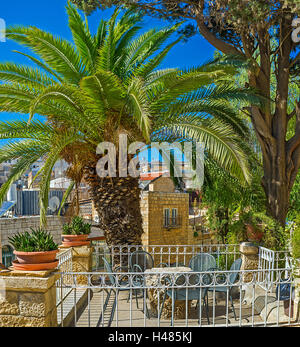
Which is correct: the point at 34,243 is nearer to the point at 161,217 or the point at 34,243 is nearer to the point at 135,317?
the point at 135,317

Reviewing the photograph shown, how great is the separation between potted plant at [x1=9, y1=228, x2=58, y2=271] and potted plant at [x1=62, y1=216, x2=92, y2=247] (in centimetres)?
296

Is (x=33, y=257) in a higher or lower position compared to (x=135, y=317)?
higher

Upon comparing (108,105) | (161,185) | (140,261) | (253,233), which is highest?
(108,105)

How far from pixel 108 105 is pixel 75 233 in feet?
9.41

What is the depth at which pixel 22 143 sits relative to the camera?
743 cm

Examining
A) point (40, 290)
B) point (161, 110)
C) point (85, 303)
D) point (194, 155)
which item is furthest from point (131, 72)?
point (40, 290)

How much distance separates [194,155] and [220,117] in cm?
109

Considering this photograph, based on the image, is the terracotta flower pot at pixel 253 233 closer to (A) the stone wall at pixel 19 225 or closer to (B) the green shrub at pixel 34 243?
(B) the green shrub at pixel 34 243

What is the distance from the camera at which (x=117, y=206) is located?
23.7 feet

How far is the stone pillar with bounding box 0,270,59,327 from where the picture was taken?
363 cm

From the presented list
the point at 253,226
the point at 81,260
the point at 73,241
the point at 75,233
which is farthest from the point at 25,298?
the point at 253,226

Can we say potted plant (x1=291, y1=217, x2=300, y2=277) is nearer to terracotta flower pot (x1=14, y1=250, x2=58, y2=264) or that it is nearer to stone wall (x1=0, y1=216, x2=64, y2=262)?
terracotta flower pot (x1=14, y1=250, x2=58, y2=264)
